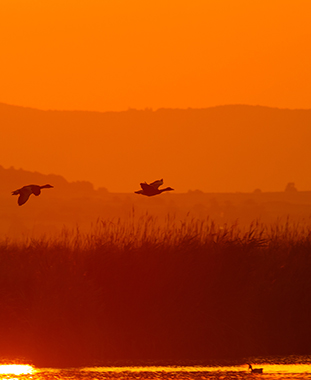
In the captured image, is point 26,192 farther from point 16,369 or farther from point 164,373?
point 164,373

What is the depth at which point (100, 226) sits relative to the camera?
17281mm

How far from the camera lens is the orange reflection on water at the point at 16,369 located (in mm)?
12180

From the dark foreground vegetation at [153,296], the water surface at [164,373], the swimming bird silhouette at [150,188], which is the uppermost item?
the swimming bird silhouette at [150,188]

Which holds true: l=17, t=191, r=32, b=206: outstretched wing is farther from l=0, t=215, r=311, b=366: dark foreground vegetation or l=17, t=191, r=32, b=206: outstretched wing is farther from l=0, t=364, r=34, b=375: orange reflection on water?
l=0, t=364, r=34, b=375: orange reflection on water

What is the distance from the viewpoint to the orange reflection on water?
12180 millimetres

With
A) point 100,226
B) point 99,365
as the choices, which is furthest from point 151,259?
point 99,365

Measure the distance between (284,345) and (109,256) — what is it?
9.32 ft

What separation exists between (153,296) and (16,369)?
3219 mm

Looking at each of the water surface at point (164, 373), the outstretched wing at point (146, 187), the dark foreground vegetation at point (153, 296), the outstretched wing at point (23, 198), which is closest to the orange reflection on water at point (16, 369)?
the water surface at point (164, 373)

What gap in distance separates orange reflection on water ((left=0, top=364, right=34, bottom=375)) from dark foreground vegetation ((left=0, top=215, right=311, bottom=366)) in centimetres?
37

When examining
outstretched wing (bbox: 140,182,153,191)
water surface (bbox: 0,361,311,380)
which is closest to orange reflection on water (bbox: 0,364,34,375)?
water surface (bbox: 0,361,311,380)

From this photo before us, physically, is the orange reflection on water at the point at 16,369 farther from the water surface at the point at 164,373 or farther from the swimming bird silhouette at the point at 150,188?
the swimming bird silhouette at the point at 150,188

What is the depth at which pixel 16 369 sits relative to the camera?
1244 cm

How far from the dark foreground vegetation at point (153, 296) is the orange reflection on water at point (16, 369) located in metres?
0.37
